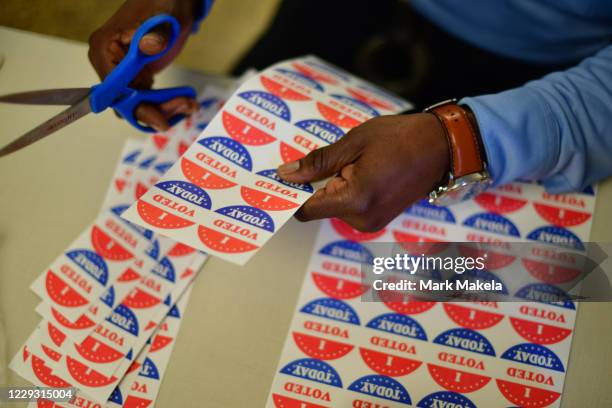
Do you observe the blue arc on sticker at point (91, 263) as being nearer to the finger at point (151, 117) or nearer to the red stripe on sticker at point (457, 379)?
the finger at point (151, 117)

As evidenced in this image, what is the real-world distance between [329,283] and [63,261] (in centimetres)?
43

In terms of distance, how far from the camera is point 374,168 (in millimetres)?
655

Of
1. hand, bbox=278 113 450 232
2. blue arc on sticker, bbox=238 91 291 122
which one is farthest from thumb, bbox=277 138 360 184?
blue arc on sticker, bbox=238 91 291 122

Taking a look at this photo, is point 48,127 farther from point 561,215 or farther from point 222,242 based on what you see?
point 561,215

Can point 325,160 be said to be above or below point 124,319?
above

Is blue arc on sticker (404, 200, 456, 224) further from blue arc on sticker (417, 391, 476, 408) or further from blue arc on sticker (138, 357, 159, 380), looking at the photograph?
blue arc on sticker (138, 357, 159, 380)

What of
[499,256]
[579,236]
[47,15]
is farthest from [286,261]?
[47,15]

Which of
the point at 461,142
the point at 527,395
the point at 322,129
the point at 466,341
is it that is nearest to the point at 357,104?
the point at 322,129

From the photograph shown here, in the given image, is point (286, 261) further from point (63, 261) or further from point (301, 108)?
point (63, 261)

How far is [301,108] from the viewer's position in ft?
2.52

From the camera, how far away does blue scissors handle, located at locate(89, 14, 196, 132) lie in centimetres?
72

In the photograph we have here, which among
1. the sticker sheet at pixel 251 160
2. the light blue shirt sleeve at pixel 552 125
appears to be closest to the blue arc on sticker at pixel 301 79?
the sticker sheet at pixel 251 160

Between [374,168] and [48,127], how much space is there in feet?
1.53

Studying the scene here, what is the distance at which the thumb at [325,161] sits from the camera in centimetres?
67
